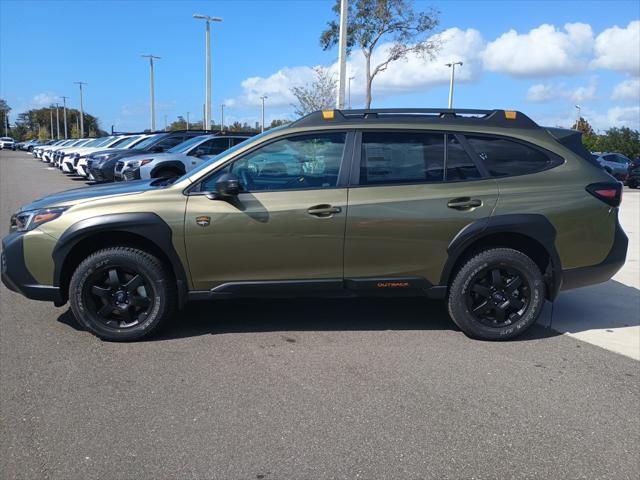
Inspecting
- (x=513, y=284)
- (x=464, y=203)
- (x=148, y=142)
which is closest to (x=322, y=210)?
(x=464, y=203)

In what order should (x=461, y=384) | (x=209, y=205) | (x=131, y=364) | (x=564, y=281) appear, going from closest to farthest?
(x=461, y=384) → (x=131, y=364) → (x=209, y=205) → (x=564, y=281)

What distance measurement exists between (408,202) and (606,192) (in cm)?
170

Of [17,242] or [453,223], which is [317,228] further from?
[17,242]

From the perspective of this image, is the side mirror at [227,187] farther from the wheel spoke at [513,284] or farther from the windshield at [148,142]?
the windshield at [148,142]

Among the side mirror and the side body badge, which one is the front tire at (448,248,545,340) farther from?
the side body badge

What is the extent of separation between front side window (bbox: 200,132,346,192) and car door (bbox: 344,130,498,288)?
0.20 metres

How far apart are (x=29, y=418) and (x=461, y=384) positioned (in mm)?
2749

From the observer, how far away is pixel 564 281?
467 centimetres

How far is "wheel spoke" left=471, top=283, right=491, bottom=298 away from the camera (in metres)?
4.60

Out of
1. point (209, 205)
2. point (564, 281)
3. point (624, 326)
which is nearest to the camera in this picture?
point (209, 205)

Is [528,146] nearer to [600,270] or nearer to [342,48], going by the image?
[600,270]

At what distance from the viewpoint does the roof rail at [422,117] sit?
184 inches

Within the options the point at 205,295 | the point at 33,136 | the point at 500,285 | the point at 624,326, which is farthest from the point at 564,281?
the point at 33,136

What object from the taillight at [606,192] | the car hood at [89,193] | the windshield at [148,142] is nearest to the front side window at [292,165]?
the car hood at [89,193]
